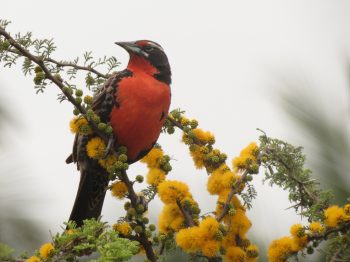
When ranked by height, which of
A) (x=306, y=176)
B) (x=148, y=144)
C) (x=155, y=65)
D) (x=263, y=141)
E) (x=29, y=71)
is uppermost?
(x=155, y=65)

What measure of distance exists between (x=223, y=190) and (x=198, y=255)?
0.34m

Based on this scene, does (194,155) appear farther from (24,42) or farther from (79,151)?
(79,151)

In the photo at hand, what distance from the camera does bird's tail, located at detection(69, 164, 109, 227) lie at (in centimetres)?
389

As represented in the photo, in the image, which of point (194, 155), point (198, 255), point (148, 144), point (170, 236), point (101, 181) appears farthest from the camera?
point (101, 181)

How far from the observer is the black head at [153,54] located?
4.15m

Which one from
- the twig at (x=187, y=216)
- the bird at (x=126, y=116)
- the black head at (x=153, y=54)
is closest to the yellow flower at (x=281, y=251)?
the twig at (x=187, y=216)

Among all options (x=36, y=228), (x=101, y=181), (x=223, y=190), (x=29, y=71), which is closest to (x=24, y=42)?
(x=29, y=71)

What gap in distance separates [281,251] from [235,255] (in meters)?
0.30

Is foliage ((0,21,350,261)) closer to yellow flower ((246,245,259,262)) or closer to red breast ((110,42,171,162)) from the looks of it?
yellow flower ((246,245,259,262))

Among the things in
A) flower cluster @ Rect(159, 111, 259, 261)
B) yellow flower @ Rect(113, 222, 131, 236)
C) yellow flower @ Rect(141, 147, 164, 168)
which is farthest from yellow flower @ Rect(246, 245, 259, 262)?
yellow flower @ Rect(141, 147, 164, 168)

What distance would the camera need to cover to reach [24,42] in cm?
257

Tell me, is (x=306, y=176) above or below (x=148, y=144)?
below

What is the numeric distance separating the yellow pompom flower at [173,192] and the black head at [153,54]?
1765 mm

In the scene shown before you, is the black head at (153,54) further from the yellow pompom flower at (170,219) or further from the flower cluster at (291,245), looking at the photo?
the flower cluster at (291,245)
